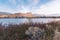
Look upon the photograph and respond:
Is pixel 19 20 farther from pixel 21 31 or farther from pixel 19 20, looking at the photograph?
pixel 21 31

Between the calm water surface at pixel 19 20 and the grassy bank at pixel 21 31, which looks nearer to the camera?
the grassy bank at pixel 21 31

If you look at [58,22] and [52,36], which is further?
[58,22]

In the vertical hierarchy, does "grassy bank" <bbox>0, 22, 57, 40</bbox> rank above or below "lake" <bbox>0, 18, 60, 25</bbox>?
below

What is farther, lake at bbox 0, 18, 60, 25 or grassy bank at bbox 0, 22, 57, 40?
lake at bbox 0, 18, 60, 25

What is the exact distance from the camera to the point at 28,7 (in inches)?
110

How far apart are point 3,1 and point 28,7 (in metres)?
0.59

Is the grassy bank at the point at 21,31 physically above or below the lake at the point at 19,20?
below

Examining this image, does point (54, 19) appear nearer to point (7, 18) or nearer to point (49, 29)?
point (49, 29)

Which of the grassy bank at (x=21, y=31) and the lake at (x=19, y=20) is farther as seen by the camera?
the lake at (x=19, y=20)

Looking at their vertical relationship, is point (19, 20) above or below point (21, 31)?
above

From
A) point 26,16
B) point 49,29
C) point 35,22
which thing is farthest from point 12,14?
point 49,29

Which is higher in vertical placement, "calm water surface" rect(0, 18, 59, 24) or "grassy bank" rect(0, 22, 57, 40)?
"calm water surface" rect(0, 18, 59, 24)

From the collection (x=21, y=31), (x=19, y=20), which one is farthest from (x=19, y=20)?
(x=21, y=31)

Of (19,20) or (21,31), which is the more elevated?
(19,20)
